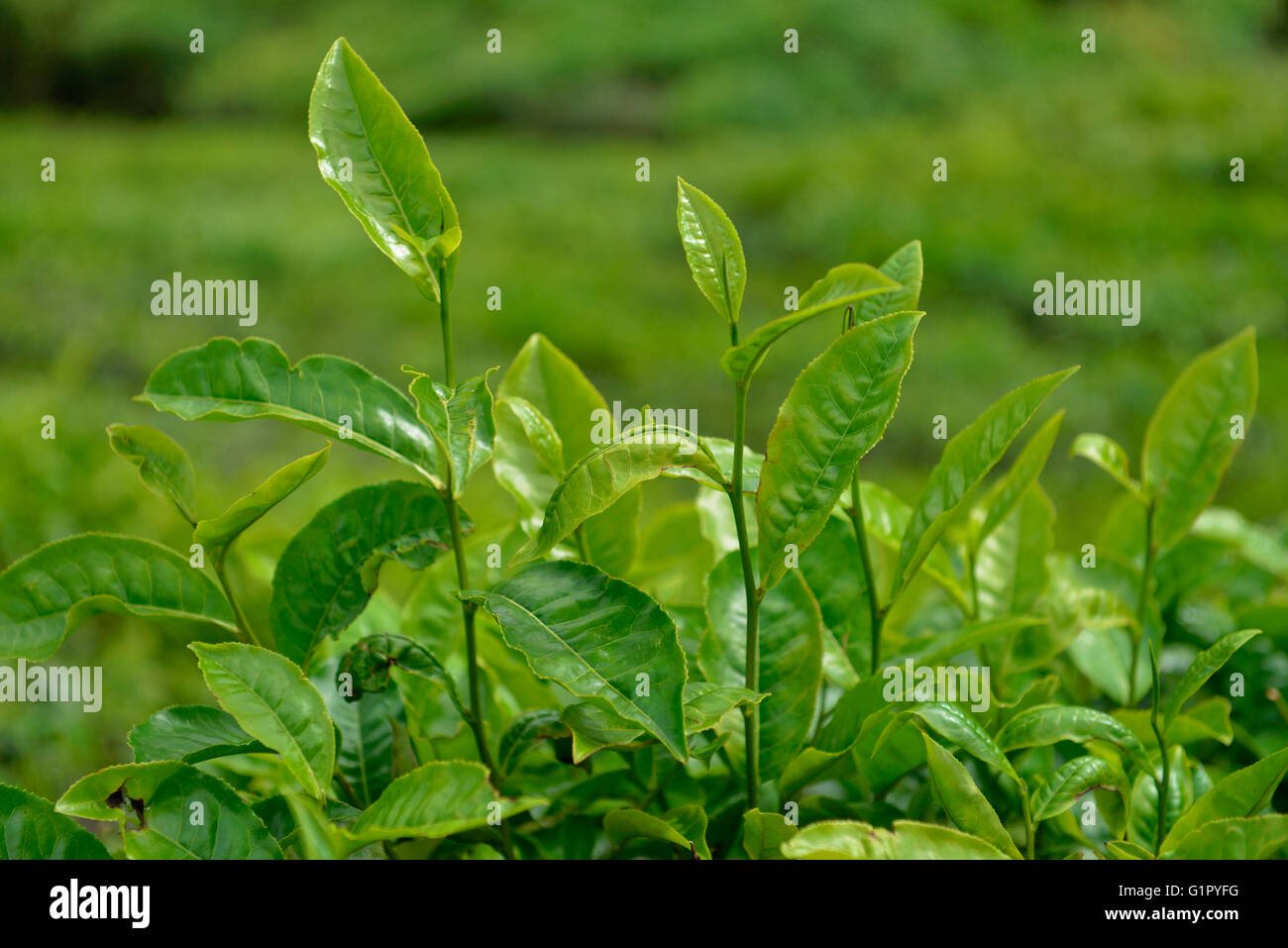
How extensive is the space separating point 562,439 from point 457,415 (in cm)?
21

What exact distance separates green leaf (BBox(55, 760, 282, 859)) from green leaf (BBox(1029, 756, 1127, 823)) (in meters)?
0.45

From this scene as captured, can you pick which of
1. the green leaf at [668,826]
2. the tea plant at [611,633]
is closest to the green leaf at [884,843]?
the tea plant at [611,633]

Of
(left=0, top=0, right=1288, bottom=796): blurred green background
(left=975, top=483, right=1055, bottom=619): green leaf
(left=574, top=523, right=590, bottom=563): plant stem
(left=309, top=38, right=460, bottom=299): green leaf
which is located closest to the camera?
(left=309, top=38, right=460, bottom=299): green leaf

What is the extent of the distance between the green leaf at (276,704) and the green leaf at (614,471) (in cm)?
15

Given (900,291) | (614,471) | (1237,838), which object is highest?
(900,291)

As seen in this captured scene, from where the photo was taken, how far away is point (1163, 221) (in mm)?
6031

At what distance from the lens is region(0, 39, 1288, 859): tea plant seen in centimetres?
60

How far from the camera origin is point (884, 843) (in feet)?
1.83

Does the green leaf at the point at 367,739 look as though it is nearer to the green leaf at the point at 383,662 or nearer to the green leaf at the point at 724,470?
the green leaf at the point at 383,662

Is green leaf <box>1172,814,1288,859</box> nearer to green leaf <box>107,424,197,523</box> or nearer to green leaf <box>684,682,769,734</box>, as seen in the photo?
green leaf <box>684,682,769,734</box>

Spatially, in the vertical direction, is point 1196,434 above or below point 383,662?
above

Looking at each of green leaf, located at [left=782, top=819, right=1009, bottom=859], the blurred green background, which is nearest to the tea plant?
green leaf, located at [left=782, top=819, right=1009, bottom=859]

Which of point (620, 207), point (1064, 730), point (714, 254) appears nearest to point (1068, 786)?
point (1064, 730)

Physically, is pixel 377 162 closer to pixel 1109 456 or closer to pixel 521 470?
pixel 521 470
